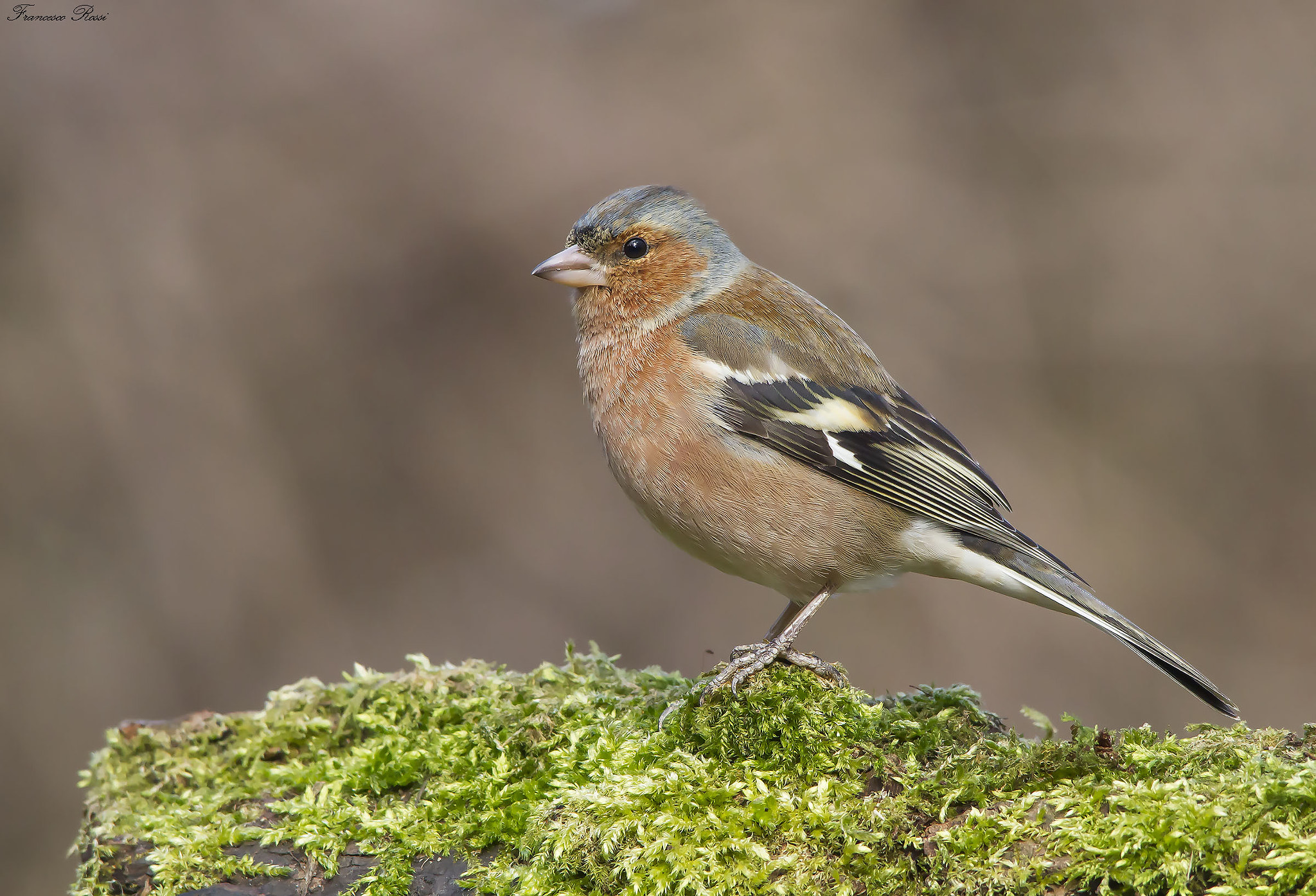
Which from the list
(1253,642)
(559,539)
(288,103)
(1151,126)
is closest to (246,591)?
(559,539)

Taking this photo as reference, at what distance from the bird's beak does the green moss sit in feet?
5.82

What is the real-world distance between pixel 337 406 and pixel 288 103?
249 cm

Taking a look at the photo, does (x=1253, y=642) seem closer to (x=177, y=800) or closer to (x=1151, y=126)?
(x=1151, y=126)

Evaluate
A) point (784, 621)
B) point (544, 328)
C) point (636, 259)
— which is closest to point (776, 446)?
point (784, 621)

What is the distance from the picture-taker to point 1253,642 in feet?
23.5

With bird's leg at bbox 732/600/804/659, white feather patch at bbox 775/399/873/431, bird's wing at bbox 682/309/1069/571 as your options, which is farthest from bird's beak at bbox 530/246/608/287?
bird's leg at bbox 732/600/804/659

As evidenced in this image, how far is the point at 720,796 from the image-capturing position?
2.72 m

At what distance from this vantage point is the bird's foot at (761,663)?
309 cm

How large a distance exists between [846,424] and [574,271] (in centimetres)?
141

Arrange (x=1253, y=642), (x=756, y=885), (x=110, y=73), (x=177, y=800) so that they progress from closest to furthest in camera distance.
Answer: (x=756, y=885)
(x=177, y=800)
(x=1253, y=642)
(x=110, y=73)
